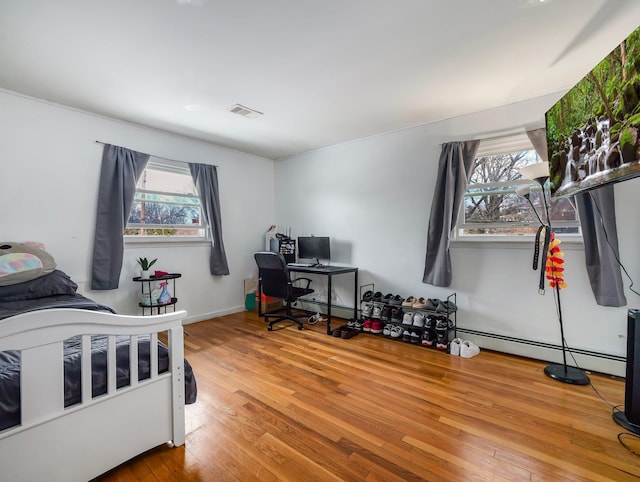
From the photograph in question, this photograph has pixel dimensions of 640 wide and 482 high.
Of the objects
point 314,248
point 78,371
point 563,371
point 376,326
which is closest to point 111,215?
point 78,371

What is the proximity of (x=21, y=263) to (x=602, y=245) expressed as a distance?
467 centimetres

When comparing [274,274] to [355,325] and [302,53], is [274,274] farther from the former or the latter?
[302,53]

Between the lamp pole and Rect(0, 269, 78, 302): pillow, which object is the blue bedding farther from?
the lamp pole

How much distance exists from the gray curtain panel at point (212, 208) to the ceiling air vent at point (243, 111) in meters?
1.20

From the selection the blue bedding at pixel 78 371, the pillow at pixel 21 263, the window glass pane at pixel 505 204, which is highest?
the window glass pane at pixel 505 204

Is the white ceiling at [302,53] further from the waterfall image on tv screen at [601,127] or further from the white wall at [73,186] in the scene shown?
the waterfall image on tv screen at [601,127]

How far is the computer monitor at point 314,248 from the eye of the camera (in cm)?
395

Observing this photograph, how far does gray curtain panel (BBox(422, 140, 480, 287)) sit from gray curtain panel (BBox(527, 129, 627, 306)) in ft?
2.47

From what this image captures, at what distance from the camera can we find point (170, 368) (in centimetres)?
156

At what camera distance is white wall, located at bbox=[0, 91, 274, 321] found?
2596 mm

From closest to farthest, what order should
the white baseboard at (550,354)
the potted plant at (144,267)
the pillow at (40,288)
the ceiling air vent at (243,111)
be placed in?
1. the pillow at (40,288)
2. the white baseboard at (550,354)
3. the ceiling air vent at (243,111)
4. the potted plant at (144,267)

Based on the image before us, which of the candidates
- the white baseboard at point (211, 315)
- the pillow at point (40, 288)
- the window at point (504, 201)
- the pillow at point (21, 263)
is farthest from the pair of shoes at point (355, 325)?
the pillow at point (21, 263)

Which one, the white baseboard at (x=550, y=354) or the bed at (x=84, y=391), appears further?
the white baseboard at (x=550, y=354)

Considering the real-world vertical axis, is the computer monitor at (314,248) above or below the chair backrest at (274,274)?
above
